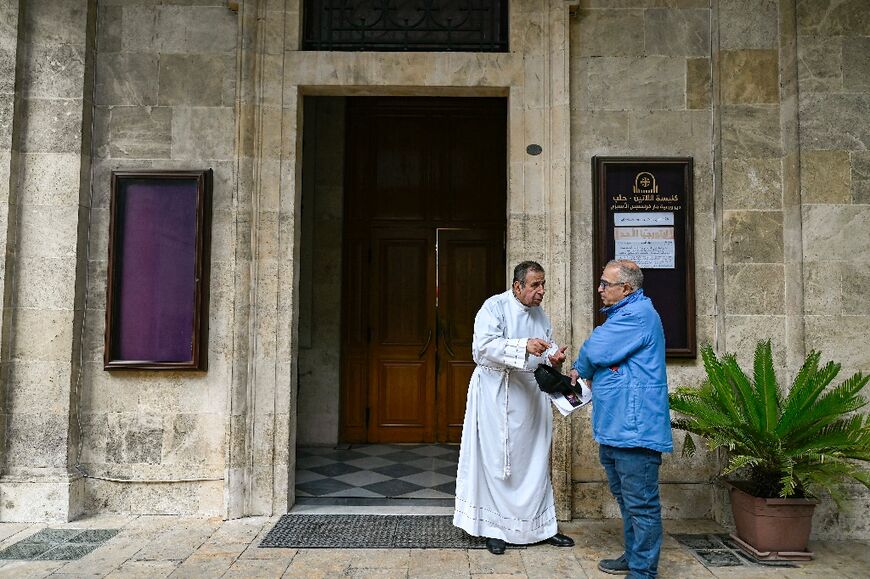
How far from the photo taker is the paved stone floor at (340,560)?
3.91 metres

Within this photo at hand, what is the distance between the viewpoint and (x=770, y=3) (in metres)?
5.08

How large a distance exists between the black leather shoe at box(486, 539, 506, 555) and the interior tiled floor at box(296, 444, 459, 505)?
3.41 ft

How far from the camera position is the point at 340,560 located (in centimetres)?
409

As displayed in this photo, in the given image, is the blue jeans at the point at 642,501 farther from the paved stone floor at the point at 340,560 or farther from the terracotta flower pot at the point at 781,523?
the terracotta flower pot at the point at 781,523

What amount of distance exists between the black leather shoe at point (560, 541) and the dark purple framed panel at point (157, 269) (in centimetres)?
273

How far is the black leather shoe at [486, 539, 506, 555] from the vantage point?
421 centimetres

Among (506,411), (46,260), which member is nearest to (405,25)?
(506,411)

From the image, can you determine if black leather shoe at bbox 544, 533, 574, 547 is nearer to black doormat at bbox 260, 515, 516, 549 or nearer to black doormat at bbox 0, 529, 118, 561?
black doormat at bbox 260, 515, 516, 549

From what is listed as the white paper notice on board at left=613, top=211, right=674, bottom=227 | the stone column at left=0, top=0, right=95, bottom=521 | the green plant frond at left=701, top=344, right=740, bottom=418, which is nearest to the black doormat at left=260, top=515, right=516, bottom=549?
the stone column at left=0, top=0, right=95, bottom=521

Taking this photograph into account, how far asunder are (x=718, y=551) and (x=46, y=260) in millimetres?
5018

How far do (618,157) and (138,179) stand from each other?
11.7 ft

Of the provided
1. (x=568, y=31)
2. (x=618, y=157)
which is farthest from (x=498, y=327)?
(x=568, y=31)

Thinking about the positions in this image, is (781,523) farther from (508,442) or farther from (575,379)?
(508,442)

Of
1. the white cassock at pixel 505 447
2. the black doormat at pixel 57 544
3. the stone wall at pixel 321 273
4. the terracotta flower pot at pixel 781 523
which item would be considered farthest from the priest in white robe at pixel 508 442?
the stone wall at pixel 321 273
